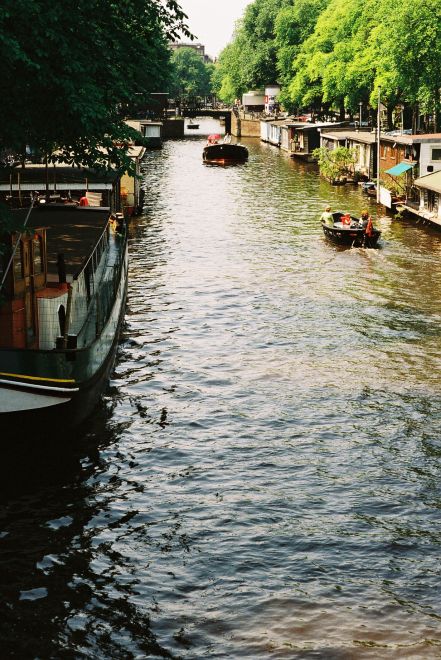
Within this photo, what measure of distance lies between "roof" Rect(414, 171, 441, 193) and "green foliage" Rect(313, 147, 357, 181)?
848 inches

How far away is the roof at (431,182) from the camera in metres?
51.0

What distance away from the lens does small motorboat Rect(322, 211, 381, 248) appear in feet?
153

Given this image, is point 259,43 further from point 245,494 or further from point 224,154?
point 245,494

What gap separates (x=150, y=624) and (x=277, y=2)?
151091 mm

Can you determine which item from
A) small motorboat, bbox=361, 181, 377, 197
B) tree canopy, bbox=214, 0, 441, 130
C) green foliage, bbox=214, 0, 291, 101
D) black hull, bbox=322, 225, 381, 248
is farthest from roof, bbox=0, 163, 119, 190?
green foliage, bbox=214, 0, 291, 101

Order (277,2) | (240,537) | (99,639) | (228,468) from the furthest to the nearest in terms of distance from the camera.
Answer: (277,2) → (228,468) → (240,537) → (99,639)

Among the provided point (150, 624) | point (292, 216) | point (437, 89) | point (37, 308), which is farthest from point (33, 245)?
point (437, 89)

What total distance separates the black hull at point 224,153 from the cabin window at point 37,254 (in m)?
78.2

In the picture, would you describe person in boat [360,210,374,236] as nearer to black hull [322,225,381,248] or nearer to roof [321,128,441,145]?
black hull [322,225,381,248]

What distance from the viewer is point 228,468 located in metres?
21.2

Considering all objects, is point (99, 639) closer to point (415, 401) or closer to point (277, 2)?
point (415, 401)

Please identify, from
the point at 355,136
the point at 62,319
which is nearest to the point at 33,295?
the point at 62,319

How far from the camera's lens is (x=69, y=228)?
30.6 metres

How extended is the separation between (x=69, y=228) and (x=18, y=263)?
998 centimetres
